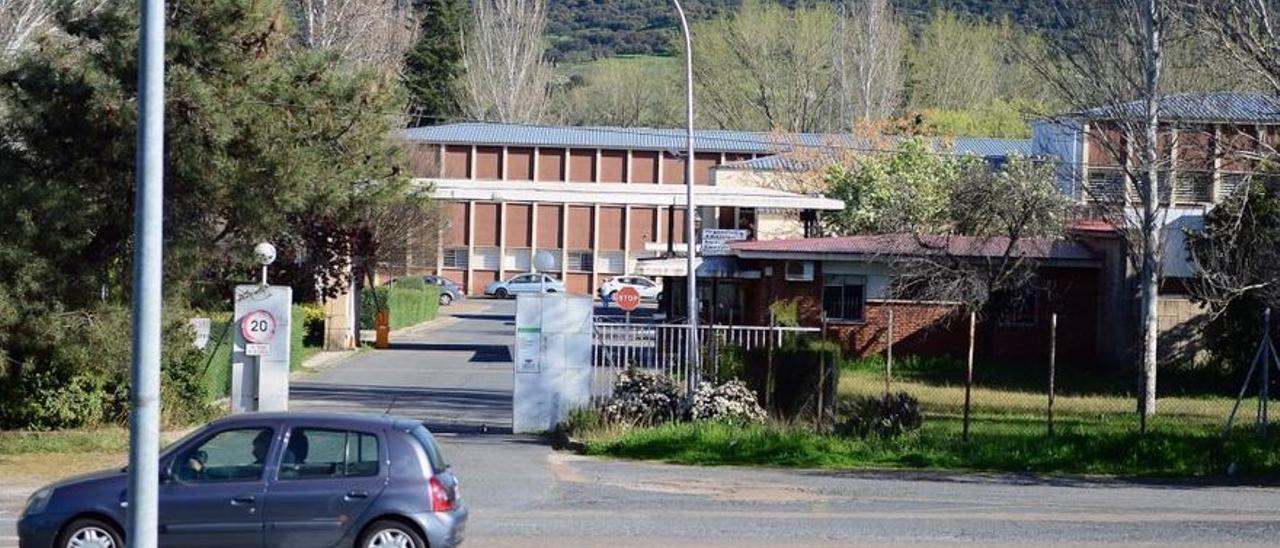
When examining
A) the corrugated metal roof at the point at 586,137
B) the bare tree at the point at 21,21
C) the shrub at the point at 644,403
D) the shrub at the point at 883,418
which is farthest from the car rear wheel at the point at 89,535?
the corrugated metal roof at the point at 586,137

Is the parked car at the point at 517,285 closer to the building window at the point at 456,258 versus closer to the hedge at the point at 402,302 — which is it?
the building window at the point at 456,258

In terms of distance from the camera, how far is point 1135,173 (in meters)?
32.6

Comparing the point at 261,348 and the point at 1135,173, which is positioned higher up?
the point at 1135,173

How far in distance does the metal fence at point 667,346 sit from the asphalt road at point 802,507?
1852 mm

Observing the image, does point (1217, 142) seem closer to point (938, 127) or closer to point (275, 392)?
→ point (275, 392)

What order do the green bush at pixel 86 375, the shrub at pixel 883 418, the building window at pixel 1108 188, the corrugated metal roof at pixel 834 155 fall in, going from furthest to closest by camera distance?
the corrugated metal roof at pixel 834 155 → the building window at pixel 1108 188 → the shrub at pixel 883 418 → the green bush at pixel 86 375

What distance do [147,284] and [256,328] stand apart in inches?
821

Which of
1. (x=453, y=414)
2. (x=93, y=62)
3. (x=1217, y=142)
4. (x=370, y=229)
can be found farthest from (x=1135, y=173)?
(x=370, y=229)

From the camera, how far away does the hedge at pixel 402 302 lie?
6016 centimetres

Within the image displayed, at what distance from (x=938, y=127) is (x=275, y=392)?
198 ft

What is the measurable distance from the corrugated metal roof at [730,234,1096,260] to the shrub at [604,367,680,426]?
1795cm

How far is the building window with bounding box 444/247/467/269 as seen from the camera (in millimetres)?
93875

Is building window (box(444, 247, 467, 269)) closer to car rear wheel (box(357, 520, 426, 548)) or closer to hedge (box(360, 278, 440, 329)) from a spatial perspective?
hedge (box(360, 278, 440, 329))

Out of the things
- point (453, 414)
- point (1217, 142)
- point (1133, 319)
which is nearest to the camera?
point (1217, 142)
